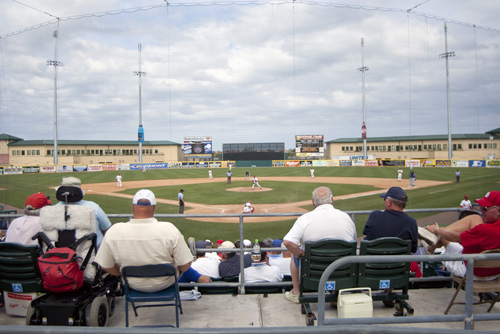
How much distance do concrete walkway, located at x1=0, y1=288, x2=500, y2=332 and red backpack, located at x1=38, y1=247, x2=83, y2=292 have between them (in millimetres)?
740

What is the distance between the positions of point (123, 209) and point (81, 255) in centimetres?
1872

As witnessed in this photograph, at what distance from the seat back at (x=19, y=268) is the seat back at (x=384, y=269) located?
3.71m

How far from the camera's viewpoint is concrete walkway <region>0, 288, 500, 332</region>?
11.8 feet

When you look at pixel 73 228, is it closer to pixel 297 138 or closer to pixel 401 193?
pixel 401 193

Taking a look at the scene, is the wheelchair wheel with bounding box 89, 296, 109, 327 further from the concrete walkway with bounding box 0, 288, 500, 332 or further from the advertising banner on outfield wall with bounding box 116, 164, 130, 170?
the advertising banner on outfield wall with bounding box 116, 164, 130, 170

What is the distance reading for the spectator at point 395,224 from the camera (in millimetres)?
4012

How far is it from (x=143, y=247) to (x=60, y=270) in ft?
2.92

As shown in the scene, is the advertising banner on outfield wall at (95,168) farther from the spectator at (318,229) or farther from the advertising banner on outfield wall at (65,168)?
the spectator at (318,229)

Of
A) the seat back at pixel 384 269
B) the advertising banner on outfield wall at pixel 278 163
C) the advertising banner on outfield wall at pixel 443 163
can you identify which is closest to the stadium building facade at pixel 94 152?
the advertising banner on outfield wall at pixel 278 163

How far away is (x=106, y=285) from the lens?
393 centimetres

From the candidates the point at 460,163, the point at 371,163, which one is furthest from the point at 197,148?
the point at 460,163

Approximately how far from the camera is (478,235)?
12.2 feet

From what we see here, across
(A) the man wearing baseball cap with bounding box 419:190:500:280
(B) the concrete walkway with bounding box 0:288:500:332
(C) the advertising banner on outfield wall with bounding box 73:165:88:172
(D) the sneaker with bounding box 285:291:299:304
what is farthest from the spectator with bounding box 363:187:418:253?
(C) the advertising banner on outfield wall with bounding box 73:165:88:172

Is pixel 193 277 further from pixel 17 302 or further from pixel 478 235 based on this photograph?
pixel 478 235
